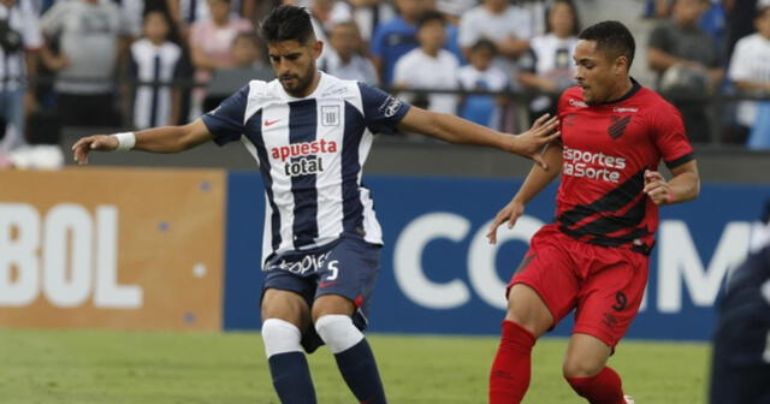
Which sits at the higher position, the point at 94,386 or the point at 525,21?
the point at 525,21

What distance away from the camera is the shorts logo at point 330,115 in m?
8.48

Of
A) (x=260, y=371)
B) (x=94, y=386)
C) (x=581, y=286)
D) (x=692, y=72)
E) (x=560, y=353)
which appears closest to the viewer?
(x=581, y=286)

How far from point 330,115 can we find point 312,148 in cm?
19

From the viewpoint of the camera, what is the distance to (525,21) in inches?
664

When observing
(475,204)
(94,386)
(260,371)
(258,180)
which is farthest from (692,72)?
(94,386)

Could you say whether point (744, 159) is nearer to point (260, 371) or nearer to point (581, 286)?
point (260, 371)

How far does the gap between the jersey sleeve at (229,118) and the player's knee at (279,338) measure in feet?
3.35

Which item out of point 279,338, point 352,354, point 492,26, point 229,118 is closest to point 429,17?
point 492,26

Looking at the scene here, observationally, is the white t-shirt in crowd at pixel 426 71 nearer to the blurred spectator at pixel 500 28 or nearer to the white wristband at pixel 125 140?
the blurred spectator at pixel 500 28

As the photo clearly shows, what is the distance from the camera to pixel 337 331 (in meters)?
8.11

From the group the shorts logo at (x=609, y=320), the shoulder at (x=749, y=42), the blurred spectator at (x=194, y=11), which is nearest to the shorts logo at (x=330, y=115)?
the shorts logo at (x=609, y=320)

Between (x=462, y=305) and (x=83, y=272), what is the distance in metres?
3.11

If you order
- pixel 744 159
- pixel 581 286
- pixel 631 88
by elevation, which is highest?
pixel 631 88

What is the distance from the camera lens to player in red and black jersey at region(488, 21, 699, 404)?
848 centimetres
